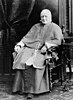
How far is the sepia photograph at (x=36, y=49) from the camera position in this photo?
4449 mm

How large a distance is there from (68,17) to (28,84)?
1911 millimetres

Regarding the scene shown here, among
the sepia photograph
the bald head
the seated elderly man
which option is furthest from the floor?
the bald head

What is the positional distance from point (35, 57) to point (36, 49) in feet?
1.09

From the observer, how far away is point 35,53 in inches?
183

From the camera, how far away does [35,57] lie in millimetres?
4562

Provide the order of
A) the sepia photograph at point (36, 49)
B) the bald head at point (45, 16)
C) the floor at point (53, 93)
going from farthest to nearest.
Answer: the bald head at point (45, 16) → the sepia photograph at point (36, 49) → the floor at point (53, 93)

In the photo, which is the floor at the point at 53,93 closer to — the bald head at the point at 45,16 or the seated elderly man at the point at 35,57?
the seated elderly man at the point at 35,57

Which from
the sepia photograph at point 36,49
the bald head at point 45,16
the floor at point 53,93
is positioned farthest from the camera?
the bald head at point 45,16

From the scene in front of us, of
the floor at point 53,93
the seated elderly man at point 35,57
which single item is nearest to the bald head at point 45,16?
the seated elderly man at point 35,57

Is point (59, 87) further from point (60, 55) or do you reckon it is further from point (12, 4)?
point (12, 4)

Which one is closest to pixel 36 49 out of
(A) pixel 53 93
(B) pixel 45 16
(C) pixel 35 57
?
(C) pixel 35 57

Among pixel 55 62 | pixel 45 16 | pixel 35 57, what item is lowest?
pixel 55 62

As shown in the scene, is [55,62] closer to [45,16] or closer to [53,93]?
[53,93]

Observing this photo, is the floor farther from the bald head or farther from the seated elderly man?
the bald head
